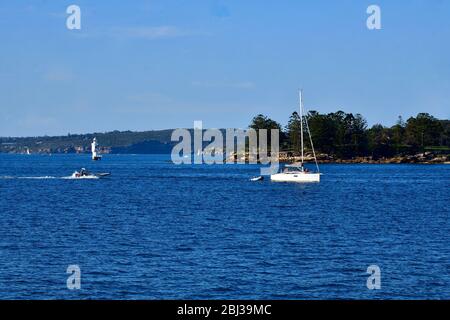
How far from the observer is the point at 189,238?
57.8 m

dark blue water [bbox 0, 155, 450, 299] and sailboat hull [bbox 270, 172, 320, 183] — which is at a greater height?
sailboat hull [bbox 270, 172, 320, 183]

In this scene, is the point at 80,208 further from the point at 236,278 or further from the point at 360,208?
the point at 236,278

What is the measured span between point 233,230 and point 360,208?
32.5 meters

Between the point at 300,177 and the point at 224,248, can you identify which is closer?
the point at 224,248

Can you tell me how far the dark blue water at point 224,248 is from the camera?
3691 cm

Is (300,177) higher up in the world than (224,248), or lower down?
higher up

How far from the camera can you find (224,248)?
169 feet

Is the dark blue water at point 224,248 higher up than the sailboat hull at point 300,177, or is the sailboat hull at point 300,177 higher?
the sailboat hull at point 300,177

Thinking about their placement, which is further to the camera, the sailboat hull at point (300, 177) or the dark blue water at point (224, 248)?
the sailboat hull at point (300, 177)

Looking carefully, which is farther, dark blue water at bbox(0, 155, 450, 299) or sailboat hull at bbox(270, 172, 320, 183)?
sailboat hull at bbox(270, 172, 320, 183)

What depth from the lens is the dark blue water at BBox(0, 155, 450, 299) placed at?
1453 inches
